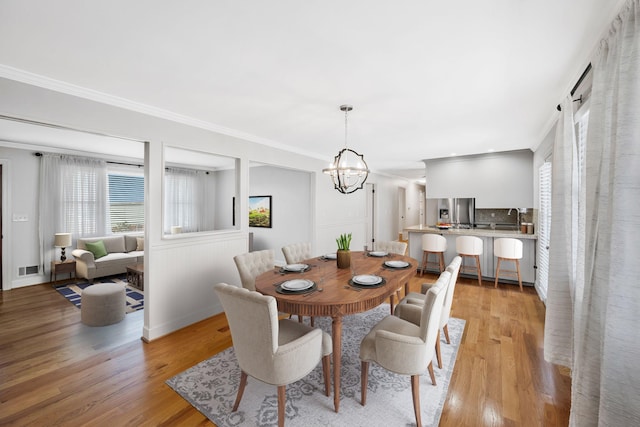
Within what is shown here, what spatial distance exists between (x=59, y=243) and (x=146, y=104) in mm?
3946

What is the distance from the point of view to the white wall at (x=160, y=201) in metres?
2.30

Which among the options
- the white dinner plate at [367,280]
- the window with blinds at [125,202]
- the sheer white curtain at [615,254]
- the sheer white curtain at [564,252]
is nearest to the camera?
the sheer white curtain at [615,254]

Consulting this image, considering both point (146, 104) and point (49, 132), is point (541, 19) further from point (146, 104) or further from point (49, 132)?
point (49, 132)

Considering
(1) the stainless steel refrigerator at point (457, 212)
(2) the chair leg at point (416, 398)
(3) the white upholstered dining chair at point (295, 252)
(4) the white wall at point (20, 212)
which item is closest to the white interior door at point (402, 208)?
(1) the stainless steel refrigerator at point (457, 212)

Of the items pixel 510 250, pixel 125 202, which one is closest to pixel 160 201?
pixel 125 202

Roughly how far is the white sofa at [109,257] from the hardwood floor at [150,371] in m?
1.30

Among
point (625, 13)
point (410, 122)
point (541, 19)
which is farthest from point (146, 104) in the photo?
point (625, 13)

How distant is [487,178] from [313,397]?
528 centimetres

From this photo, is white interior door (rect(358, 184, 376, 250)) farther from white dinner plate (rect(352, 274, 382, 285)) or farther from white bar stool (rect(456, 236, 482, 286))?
white dinner plate (rect(352, 274, 382, 285))

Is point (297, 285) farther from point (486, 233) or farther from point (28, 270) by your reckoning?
point (28, 270)

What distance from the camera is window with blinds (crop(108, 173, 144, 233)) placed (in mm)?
5957

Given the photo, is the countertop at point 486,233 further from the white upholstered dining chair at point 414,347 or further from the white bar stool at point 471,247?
the white upholstered dining chair at point 414,347

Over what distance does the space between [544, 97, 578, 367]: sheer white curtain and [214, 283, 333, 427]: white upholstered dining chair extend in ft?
6.22

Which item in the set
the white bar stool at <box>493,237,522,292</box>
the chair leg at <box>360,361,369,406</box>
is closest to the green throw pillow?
the chair leg at <box>360,361,369,406</box>
